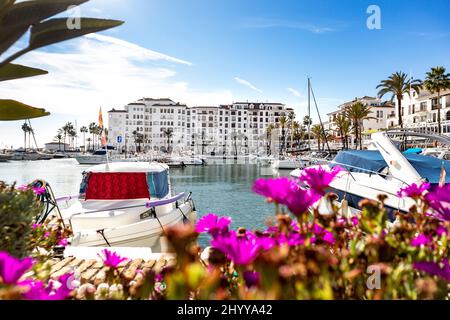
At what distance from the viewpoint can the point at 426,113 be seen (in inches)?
2736

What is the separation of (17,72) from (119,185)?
33.4ft

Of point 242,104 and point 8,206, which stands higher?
point 242,104

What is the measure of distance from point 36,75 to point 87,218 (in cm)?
805

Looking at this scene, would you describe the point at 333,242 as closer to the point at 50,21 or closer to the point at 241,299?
the point at 241,299

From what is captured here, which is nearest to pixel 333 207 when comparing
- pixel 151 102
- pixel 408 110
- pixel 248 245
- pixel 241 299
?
pixel 248 245

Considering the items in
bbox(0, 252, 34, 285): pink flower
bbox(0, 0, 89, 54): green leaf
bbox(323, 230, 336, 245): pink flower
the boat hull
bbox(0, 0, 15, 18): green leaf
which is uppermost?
bbox(0, 0, 15, 18): green leaf

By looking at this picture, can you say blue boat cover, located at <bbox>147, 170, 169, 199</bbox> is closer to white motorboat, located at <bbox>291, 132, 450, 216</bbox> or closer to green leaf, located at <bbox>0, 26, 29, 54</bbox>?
white motorboat, located at <bbox>291, 132, 450, 216</bbox>

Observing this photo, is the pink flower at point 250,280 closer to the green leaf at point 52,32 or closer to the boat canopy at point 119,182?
the green leaf at point 52,32

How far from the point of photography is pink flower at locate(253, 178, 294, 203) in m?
1.46

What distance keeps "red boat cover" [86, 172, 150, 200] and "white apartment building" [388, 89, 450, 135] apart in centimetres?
6044

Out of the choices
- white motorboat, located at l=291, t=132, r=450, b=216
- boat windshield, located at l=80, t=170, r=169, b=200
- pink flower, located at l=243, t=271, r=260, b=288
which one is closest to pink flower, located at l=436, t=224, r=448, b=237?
pink flower, located at l=243, t=271, r=260, b=288

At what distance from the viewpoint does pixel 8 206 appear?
2330 millimetres
